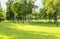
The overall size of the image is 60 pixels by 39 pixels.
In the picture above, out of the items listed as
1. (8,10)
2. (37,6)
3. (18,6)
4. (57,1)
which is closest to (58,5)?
(57,1)

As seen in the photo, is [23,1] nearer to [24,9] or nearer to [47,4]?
[24,9]

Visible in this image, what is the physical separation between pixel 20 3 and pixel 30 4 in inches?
335

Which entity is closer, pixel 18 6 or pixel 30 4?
pixel 18 6

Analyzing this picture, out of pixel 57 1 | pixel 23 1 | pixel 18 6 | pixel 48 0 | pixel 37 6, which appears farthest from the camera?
pixel 37 6

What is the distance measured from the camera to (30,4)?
3150 inches

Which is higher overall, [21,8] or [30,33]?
[21,8]

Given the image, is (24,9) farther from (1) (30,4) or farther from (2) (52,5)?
(2) (52,5)

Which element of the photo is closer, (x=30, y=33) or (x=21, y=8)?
(x=30, y=33)

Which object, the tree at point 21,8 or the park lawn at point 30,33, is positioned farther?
the tree at point 21,8

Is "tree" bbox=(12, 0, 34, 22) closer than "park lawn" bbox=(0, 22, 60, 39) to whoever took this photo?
No

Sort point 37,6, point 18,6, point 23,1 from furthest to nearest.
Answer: point 37,6 → point 23,1 → point 18,6

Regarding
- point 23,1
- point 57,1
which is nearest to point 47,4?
point 57,1

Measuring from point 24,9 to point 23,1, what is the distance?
4.93 m

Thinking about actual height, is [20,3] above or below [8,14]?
above
